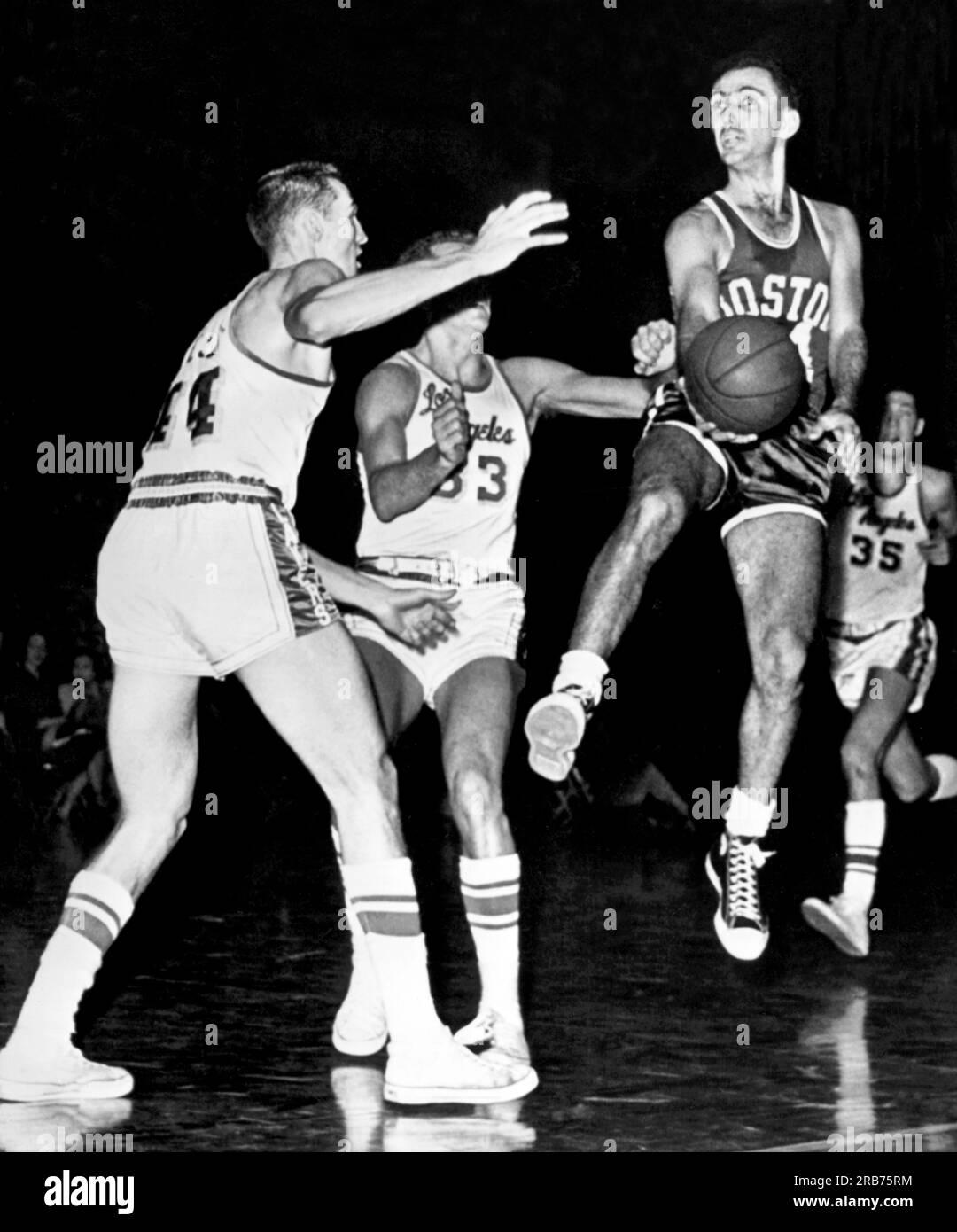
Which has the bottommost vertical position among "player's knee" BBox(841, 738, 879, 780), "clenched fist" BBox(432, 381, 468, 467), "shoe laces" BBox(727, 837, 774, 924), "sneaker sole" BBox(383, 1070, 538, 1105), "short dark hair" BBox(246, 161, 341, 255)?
"sneaker sole" BBox(383, 1070, 538, 1105)

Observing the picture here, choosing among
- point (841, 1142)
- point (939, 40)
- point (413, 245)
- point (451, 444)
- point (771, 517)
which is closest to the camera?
point (841, 1142)

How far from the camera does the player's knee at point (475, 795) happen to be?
4.50 metres

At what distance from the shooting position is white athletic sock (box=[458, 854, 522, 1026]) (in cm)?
455

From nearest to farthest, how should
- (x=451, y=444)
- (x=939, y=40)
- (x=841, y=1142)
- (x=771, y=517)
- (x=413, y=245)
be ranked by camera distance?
(x=841, y=1142) < (x=451, y=444) < (x=413, y=245) < (x=771, y=517) < (x=939, y=40)

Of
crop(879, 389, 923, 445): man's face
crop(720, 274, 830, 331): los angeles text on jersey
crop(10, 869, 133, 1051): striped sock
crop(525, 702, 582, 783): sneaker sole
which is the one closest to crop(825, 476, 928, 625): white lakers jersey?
crop(879, 389, 923, 445): man's face

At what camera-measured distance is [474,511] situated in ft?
16.4

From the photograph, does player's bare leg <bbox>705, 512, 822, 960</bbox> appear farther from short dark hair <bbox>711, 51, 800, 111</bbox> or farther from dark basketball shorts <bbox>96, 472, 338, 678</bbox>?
dark basketball shorts <bbox>96, 472, 338, 678</bbox>

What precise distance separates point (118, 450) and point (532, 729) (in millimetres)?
8107

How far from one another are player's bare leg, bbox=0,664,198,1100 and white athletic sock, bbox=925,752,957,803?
4559 millimetres

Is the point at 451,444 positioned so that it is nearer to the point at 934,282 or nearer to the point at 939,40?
the point at 939,40

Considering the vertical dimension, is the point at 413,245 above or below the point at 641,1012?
above

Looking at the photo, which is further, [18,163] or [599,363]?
[599,363]
